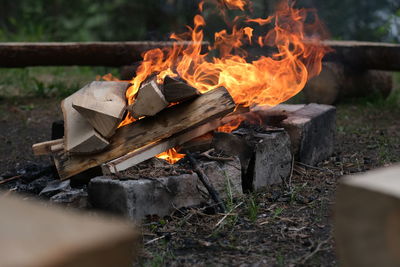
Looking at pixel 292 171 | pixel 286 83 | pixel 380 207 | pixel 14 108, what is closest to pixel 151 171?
pixel 292 171

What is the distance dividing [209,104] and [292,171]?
3.15ft

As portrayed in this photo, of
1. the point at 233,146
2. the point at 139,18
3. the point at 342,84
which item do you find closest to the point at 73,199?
the point at 233,146

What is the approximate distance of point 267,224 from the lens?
3314mm

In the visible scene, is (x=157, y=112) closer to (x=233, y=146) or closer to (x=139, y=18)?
(x=233, y=146)

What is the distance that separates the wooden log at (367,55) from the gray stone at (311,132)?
2.15 metres

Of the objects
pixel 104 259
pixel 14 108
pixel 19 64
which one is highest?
pixel 104 259

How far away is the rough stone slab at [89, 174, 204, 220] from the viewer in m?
3.20

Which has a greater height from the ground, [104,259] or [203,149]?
[104,259]

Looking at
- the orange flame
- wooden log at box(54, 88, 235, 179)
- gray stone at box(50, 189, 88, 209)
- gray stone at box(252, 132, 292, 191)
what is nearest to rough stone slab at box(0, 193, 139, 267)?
gray stone at box(50, 189, 88, 209)

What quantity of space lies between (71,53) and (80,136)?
356cm

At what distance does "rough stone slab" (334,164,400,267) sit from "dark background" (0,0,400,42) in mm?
5981

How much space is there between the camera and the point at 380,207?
1.81m

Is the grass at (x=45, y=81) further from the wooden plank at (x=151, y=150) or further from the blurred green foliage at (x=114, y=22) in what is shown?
the wooden plank at (x=151, y=150)

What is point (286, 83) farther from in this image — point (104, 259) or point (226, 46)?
point (104, 259)
